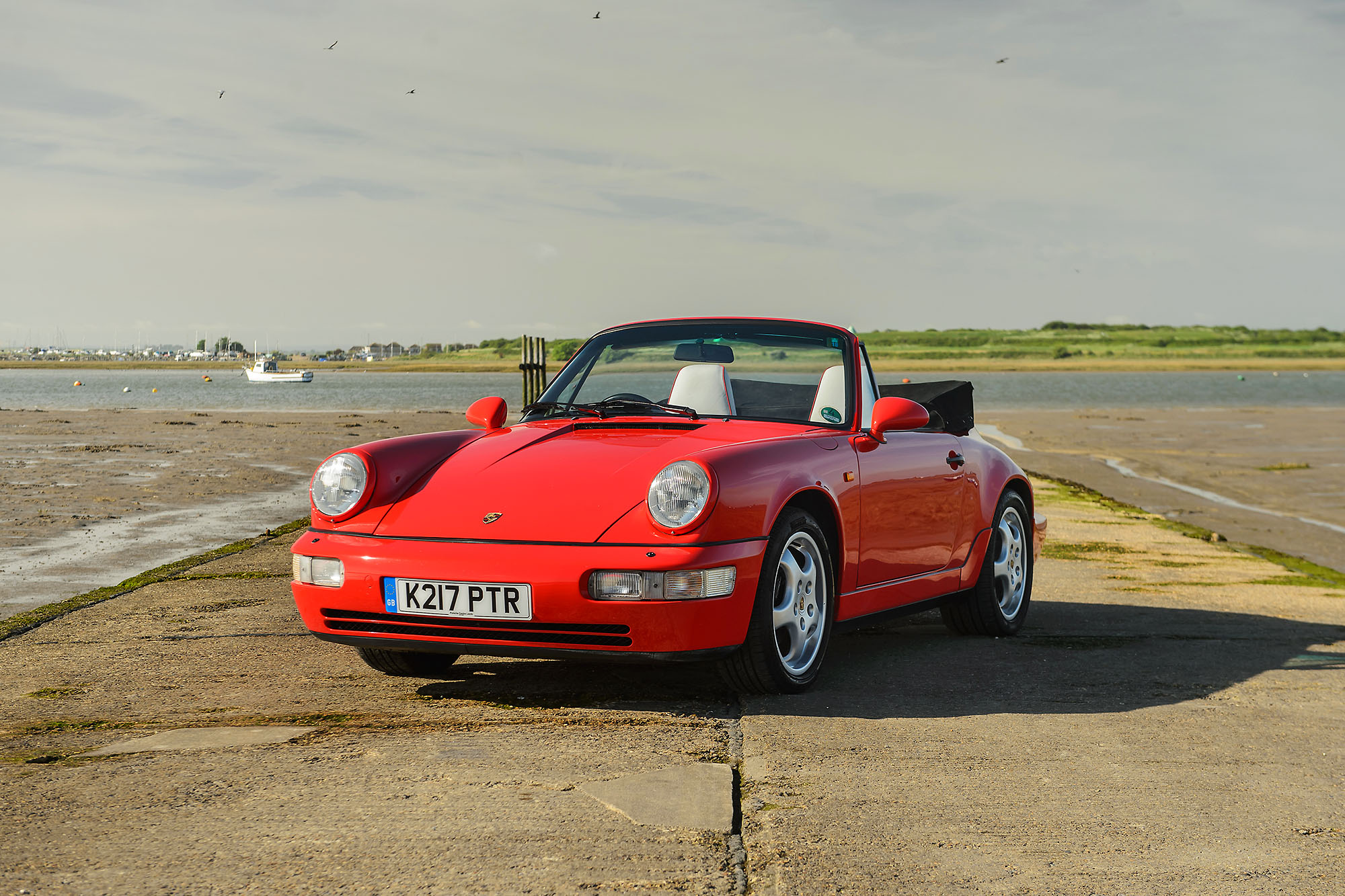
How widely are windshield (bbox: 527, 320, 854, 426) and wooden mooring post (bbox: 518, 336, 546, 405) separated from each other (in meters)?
22.1

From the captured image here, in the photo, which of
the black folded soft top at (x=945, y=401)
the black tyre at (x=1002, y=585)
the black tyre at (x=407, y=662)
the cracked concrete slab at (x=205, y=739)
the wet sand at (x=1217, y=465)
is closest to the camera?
the cracked concrete slab at (x=205, y=739)

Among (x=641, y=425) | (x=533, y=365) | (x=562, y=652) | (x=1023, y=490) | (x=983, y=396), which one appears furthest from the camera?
(x=983, y=396)

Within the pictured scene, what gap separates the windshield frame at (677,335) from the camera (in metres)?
6.16

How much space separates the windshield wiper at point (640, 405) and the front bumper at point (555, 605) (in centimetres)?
109

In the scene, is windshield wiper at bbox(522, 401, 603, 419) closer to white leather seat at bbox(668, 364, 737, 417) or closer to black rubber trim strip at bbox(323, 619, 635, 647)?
white leather seat at bbox(668, 364, 737, 417)

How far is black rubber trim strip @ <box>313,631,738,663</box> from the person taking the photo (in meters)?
4.63

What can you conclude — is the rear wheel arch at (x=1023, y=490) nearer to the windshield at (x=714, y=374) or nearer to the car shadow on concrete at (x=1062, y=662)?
the car shadow on concrete at (x=1062, y=662)

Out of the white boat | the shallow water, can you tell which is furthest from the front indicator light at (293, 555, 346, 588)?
the white boat

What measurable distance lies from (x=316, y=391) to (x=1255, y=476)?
7231 centimetres

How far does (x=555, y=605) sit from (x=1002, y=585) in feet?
10.6

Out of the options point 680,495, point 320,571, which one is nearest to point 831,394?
point 680,495

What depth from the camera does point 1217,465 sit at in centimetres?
2317

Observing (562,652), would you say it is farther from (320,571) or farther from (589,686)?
(320,571)

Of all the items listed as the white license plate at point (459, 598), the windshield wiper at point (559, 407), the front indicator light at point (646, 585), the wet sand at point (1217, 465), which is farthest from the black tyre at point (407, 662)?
the wet sand at point (1217, 465)
